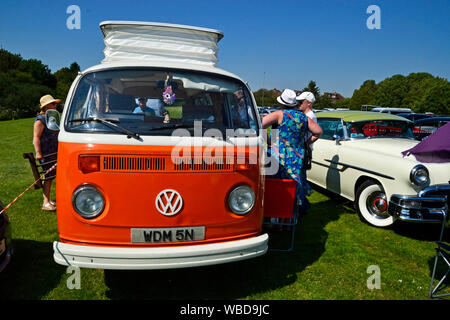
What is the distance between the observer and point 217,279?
3.58 metres

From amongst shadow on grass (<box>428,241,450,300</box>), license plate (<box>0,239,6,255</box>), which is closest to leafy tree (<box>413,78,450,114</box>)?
shadow on grass (<box>428,241,450,300</box>)

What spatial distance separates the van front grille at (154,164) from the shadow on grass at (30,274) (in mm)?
1631

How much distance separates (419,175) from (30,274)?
4.99 metres

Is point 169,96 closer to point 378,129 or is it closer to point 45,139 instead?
point 45,139

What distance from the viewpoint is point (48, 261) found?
3850 mm

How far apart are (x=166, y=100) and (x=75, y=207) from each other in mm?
1422

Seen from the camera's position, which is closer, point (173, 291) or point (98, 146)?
point (98, 146)

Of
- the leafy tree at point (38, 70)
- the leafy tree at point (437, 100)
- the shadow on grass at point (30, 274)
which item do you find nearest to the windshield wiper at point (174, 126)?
the shadow on grass at point (30, 274)

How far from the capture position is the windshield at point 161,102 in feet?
10.1

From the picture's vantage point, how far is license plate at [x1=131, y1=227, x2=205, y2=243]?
2770mm

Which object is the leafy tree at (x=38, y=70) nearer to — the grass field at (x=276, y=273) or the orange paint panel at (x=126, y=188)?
the grass field at (x=276, y=273)

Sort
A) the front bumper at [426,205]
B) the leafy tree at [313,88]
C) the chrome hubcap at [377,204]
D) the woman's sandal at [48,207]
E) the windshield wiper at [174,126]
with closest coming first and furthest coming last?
1. the windshield wiper at [174,126]
2. the front bumper at [426,205]
3. the chrome hubcap at [377,204]
4. the woman's sandal at [48,207]
5. the leafy tree at [313,88]

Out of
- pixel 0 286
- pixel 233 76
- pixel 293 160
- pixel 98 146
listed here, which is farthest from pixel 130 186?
pixel 293 160

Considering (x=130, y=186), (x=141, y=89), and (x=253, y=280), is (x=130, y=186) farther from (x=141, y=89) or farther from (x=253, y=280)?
(x=253, y=280)
